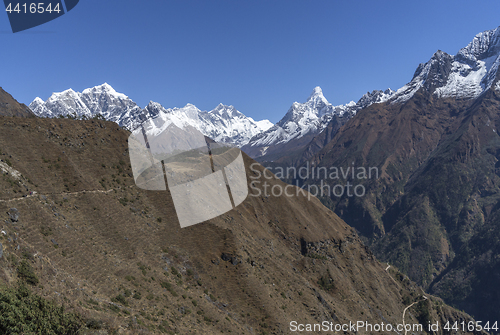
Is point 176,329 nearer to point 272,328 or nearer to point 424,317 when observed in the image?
point 272,328

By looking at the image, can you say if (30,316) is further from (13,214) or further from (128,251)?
(128,251)

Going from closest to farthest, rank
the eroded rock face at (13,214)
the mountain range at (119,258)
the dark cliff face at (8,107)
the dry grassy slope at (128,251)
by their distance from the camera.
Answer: the mountain range at (119,258)
the dry grassy slope at (128,251)
the eroded rock face at (13,214)
the dark cliff face at (8,107)

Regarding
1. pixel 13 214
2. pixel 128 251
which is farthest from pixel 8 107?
pixel 128 251

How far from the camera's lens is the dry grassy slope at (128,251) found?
29812 mm

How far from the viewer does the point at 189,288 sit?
4197cm

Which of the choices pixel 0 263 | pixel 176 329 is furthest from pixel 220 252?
pixel 0 263

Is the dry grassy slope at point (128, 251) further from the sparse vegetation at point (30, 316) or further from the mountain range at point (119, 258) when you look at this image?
the sparse vegetation at point (30, 316)

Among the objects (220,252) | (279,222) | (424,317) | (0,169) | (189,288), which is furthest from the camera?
(424,317)

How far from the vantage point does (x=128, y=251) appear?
40.8 m

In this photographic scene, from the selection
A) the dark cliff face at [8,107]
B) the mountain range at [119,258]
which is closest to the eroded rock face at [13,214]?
the mountain range at [119,258]

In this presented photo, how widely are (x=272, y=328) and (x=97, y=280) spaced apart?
85.9 feet

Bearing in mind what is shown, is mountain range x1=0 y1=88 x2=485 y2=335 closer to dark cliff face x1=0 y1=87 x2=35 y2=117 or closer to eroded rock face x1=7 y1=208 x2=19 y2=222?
eroded rock face x1=7 y1=208 x2=19 y2=222

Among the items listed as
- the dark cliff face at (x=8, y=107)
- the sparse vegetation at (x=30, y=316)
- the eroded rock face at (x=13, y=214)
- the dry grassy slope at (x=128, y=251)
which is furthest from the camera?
the dark cliff face at (x=8, y=107)

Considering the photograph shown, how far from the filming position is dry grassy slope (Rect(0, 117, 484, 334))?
2981 centimetres
